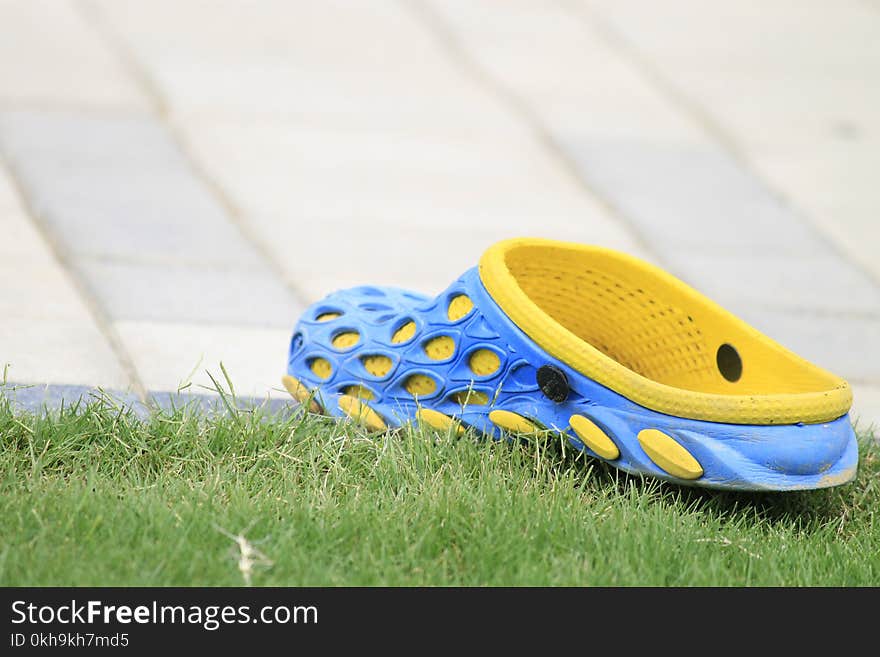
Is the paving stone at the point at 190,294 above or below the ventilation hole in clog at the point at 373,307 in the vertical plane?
below

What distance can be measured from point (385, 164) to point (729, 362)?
2.50 m

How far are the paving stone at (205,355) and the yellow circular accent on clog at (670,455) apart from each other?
0.98 m

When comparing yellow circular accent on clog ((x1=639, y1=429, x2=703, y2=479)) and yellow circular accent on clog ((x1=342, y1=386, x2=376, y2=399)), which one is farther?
yellow circular accent on clog ((x1=342, y1=386, x2=376, y2=399))

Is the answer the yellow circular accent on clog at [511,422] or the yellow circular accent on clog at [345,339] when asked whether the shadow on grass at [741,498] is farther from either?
the yellow circular accent on clog at [345,339]

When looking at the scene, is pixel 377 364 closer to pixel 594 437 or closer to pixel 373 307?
pixel 373 307

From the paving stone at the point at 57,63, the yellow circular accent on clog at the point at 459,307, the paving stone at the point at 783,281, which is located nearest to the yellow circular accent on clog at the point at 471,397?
the yellow circular accent on clog at the point at 459,307

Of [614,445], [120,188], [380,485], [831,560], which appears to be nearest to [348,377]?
[380,485]

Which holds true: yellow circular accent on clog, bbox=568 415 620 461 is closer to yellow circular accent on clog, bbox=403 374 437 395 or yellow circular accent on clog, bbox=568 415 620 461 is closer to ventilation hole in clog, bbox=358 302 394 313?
yellow circular accent on clog, bbox=403 374 437 395

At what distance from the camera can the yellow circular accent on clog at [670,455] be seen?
2832mm

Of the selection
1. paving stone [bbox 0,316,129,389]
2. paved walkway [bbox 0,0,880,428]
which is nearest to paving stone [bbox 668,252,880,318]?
paved walkway [bbox 0,0,880,428]

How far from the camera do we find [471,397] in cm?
311

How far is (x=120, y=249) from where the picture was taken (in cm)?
441

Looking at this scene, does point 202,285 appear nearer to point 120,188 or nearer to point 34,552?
point 120,188

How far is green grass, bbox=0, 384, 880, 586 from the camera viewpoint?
8.34ft
